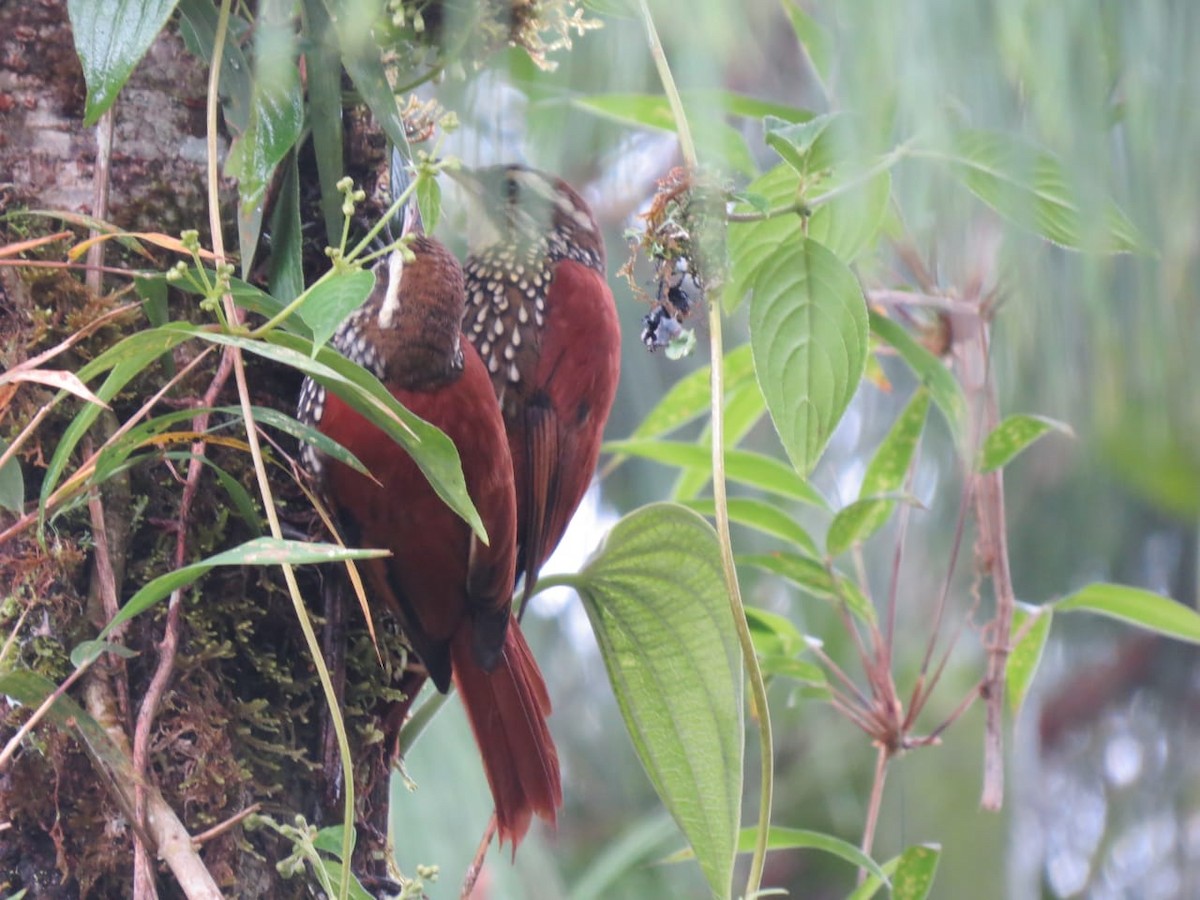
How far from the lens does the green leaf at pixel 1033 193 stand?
0.78 m

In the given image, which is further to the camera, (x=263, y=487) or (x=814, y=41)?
(x=814, y=41)

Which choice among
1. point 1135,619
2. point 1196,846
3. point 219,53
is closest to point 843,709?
point 1135,619

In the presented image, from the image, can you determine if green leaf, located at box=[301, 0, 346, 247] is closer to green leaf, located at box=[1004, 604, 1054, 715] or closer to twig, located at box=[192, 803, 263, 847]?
twig, located at box=[192, 803, 263, 847]

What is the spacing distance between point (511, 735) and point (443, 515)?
284mm

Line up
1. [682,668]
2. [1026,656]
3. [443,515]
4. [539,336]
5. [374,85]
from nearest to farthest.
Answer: [374,85] < [682,668] < [443,515] < [1026,656] < [539,336]

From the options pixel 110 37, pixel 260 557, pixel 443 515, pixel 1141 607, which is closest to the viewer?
pixel 260 557

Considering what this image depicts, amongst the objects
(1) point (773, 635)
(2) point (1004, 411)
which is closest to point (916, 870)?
(1) point (773, 635)

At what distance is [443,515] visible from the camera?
1.53 meters

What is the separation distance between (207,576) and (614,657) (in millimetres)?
428

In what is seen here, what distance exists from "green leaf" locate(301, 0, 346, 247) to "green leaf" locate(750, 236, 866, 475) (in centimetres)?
43

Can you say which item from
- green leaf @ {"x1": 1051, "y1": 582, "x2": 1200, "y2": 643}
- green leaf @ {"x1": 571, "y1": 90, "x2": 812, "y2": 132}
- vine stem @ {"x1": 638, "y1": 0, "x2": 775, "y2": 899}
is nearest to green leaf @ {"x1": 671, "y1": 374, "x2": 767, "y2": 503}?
green leaf @ {"x1": 571, "y1": 90, "x2": 812, "y2": 132}

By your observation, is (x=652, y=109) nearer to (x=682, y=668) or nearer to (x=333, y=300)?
(x=682, y=668)

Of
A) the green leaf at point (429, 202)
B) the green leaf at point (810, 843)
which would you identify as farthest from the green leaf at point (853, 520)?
the green leaf at point (429, 202)

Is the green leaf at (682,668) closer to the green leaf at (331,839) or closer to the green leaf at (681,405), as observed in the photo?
the green leaf at (331,839)
